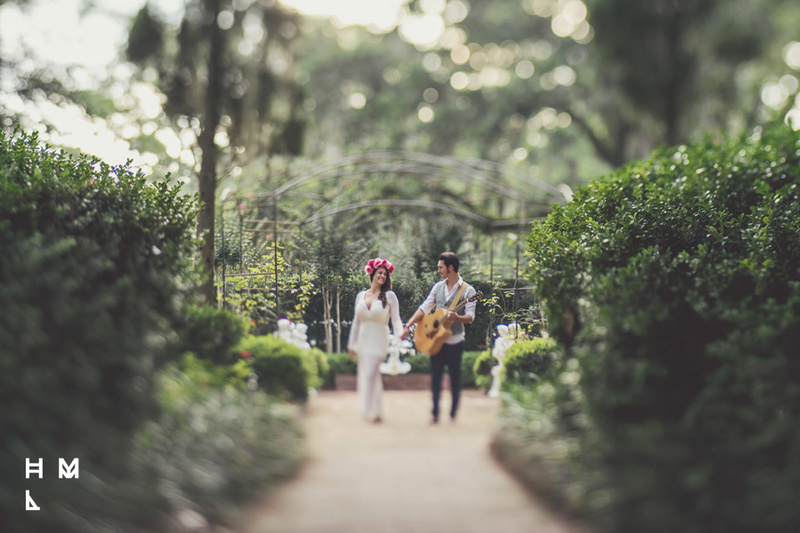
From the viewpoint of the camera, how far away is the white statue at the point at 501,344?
534 centimetres

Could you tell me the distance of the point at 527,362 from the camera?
17.3 feet

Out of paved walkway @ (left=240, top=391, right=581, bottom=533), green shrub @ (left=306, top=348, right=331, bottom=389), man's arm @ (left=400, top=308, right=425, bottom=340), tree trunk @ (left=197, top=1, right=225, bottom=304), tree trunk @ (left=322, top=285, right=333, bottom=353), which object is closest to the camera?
paved walkway @ (left=240, top=391, right=581, bottom=533)

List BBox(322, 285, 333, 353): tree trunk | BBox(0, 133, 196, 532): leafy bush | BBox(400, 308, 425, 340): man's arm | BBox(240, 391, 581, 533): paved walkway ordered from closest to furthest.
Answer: BBox(0, 133, 196, 532): leafy bush
BBox(240, 391, 581, 533): paved walkway
BBox(400, 308, 425, 340): man's arm
BBox(322, 285, 333, 353): tree trunk

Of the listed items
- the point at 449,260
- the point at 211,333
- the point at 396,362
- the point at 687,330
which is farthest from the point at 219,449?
the point at 687,330

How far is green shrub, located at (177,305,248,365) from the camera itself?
4.88 metres

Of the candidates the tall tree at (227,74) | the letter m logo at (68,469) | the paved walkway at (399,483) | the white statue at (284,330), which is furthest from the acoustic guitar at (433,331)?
the tall tree at (227,74)

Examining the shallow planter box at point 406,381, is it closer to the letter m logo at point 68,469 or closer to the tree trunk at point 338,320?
the tree trunk at point 338,320

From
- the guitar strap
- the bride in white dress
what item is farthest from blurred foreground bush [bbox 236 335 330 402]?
the guitar strap

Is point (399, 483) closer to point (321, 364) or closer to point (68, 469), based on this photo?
point (321, 364)

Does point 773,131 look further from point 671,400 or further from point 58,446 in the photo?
point 58,446

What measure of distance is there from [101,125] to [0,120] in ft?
5.16

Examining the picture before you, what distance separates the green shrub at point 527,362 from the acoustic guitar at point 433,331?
0.56m

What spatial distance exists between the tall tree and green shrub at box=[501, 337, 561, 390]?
3507mm

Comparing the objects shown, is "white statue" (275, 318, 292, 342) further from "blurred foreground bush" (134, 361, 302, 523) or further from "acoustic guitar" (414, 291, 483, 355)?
"acoustic guitar" (414, 291, 483, 355)
